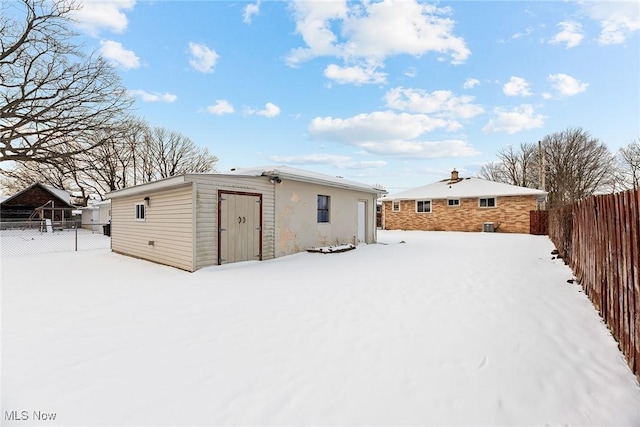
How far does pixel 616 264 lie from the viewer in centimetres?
315

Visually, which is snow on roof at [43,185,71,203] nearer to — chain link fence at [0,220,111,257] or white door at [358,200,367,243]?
chain link fence at [0,220,111,257]

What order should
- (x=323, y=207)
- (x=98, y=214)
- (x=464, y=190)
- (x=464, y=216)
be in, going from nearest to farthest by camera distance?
1. (x=323, y=207)
2. (x=464, y=216)
3. (x=464, y=190)
4. (x=98, y=214)

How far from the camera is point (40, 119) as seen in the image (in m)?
13.6

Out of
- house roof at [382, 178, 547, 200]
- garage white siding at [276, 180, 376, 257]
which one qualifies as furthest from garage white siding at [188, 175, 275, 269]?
house roof at [382, 178, 547, 200]

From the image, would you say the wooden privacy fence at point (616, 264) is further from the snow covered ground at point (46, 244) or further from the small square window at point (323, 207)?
the snow covered ground at point (46, 244)

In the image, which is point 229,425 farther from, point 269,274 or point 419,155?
point 419,155

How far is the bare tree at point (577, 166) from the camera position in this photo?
25359mm

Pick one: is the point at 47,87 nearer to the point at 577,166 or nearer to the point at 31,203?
the point at 31,203

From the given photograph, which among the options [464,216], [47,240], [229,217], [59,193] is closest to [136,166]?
[59,193]

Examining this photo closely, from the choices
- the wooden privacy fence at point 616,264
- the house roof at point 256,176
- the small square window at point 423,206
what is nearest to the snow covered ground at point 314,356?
the wooden privacy fence at point 616,264

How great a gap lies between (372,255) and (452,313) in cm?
571


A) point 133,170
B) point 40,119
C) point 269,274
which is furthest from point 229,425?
point 133,170

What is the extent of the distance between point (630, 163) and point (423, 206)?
17565 millimetres

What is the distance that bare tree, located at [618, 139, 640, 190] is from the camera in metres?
23.4
